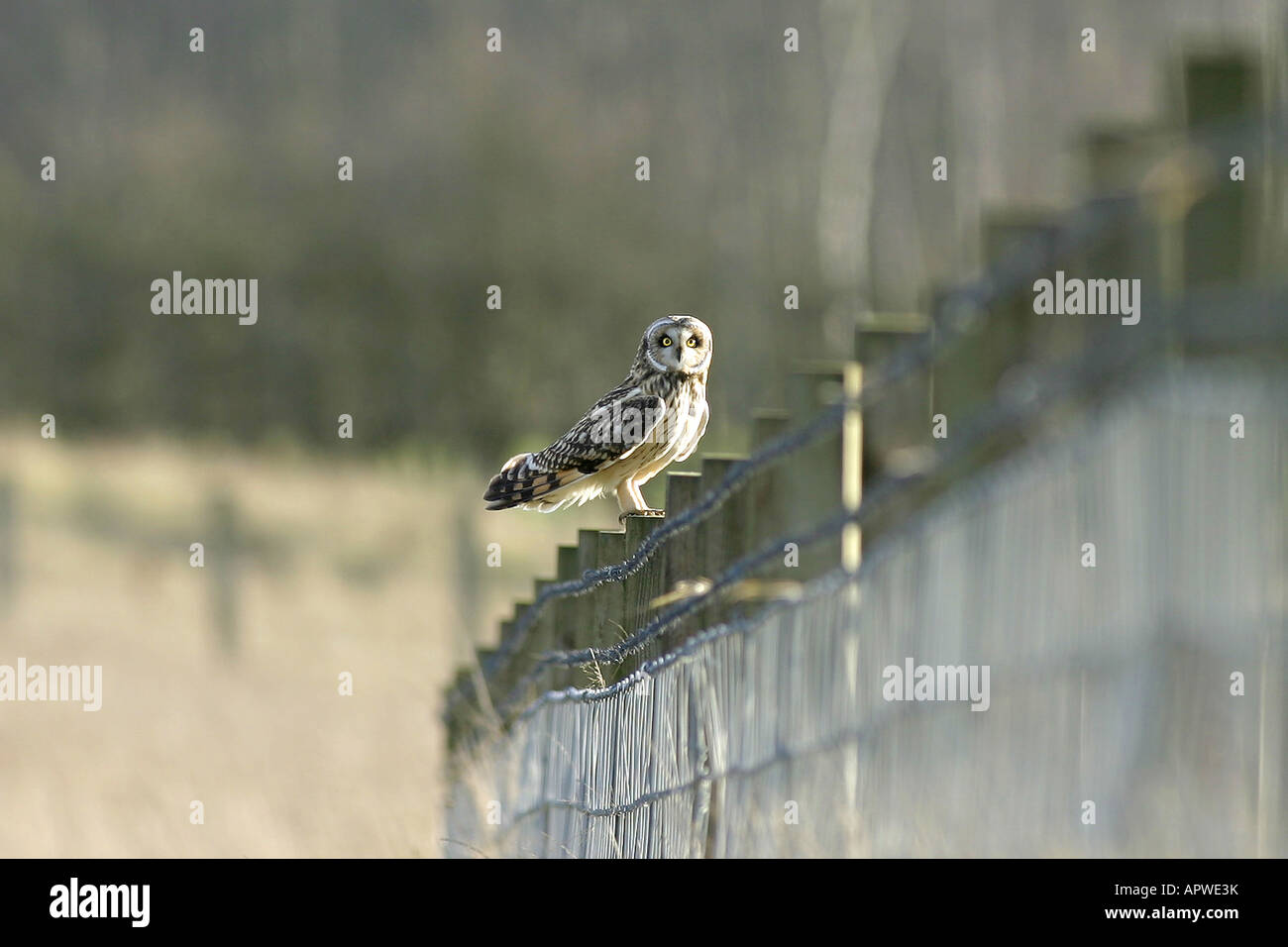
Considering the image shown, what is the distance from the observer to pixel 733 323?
2066 centimetres

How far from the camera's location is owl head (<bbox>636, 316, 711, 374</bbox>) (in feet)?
21.4

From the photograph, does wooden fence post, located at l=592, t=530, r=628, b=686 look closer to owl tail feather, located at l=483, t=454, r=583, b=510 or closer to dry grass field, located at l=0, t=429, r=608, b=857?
dry grass field, located at l=0, t=429, r=608, b=857

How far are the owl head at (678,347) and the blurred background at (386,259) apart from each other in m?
5.82

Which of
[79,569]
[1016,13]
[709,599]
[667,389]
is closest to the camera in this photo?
[709,599]

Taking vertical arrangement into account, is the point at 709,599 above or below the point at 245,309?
below

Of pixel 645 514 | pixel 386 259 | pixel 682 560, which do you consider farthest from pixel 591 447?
pixel 386 259

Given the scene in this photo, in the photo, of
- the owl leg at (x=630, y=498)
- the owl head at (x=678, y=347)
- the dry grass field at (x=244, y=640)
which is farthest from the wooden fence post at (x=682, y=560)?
the owl leg at (x=630, y=498)

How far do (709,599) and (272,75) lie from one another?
2357cm

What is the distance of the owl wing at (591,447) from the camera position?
6.34 metres

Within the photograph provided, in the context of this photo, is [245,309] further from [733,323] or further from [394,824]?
[394,824]

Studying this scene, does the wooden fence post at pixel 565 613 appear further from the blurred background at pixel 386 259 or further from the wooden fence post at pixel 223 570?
the wooden fence post at pixel 223 570

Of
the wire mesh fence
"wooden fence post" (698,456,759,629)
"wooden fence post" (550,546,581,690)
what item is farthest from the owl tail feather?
the wire mesh fence

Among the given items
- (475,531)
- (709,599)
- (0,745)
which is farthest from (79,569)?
(709,599)
